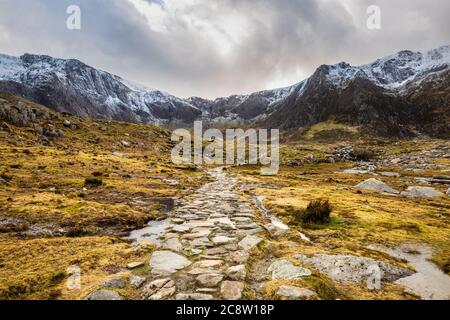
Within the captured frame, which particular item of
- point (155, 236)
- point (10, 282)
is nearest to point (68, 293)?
point (10, 282)

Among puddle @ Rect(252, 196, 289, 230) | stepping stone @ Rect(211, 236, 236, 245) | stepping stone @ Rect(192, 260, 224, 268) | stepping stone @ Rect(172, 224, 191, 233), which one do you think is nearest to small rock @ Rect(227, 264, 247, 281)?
stepping stone @ Rect(192, 260, 224, 268)

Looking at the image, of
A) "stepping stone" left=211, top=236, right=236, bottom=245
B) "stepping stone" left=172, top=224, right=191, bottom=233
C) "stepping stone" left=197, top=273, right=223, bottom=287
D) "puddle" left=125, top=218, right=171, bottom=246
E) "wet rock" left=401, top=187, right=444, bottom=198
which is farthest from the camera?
"wet rock" left=401, top=187, right=444, bottom=198

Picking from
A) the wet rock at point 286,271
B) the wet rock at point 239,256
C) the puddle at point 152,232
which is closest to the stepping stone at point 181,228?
the puddle at point 152,232

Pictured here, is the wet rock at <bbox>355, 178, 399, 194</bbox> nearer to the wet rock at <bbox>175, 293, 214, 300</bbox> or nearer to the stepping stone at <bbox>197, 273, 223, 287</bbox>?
the stepping stone at <bbox>197, 273, 223, 287</bbox>

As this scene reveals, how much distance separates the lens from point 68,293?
7859 millimetres

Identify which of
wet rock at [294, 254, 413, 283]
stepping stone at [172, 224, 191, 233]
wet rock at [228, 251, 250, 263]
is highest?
Result: wet rock at [228, 251, 250, 263]

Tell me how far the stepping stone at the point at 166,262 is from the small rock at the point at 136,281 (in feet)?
1.74

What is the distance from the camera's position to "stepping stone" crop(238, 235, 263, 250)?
37.3ft

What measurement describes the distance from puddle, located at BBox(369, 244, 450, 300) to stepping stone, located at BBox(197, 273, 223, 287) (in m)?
5.40

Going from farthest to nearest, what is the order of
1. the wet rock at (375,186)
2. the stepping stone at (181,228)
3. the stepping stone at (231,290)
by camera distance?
the wet rock at (375,186) → the stepping stone at (181,228) → the stepping stone at (231,290)

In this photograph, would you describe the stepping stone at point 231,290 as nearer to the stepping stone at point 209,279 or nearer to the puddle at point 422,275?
the stepping stone at point 209,279

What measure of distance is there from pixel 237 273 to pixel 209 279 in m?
0.89

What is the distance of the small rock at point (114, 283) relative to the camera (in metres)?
8.02
